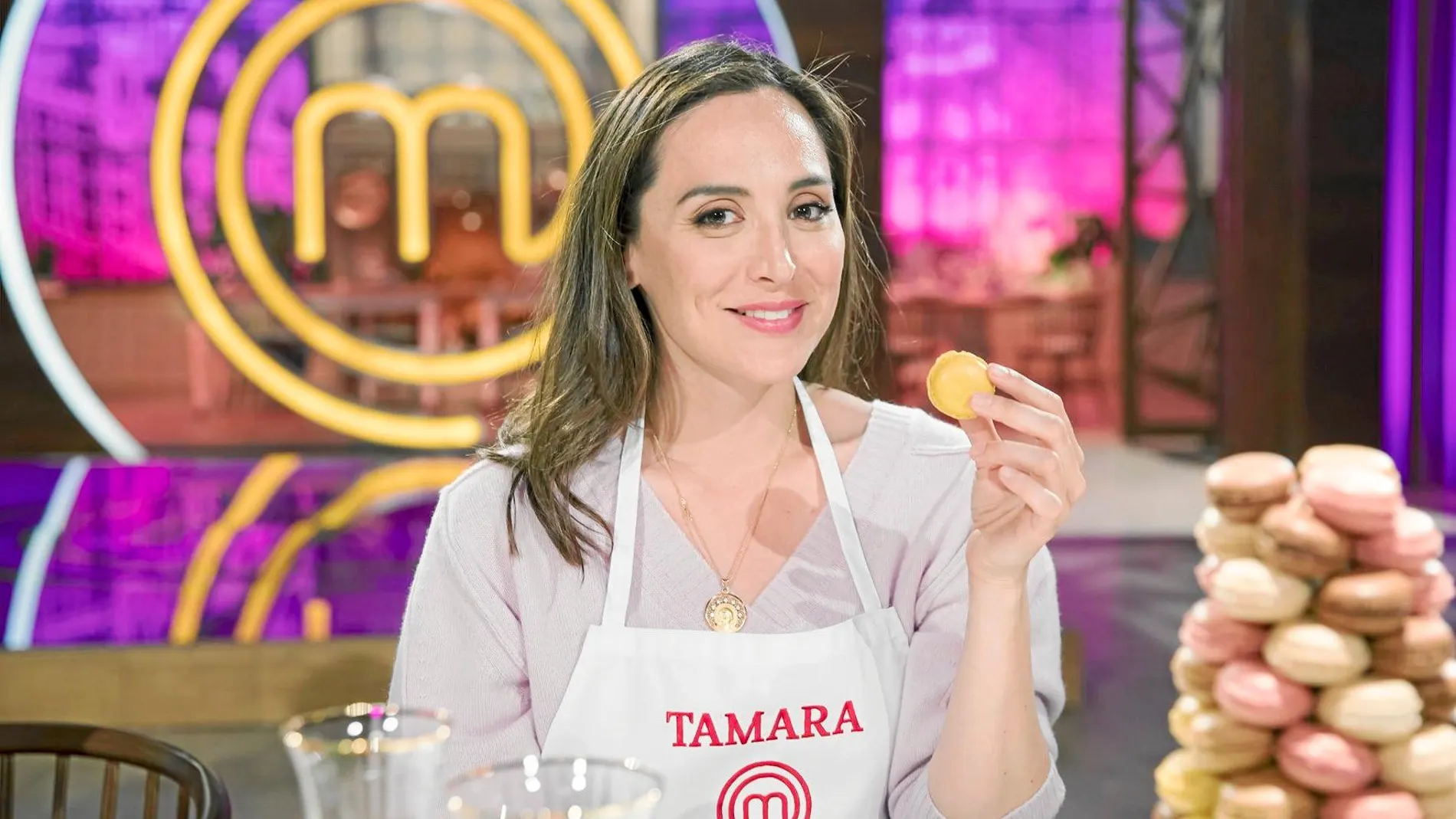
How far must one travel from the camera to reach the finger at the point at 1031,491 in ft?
3.85

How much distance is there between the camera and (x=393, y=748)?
2.13 feet

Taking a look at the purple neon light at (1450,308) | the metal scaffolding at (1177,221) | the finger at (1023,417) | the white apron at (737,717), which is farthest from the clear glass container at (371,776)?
the metal scaffolding at (1177,221)

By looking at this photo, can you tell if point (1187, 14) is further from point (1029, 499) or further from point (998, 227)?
point (1029, 499)

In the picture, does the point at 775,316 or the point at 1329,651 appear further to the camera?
the point at 1329,651

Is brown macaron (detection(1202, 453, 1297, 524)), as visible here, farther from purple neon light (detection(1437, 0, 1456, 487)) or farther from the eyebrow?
purple neon light (detection(1437, 0, 1456, 487))

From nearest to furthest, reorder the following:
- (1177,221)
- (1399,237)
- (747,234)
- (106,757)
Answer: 1. (106,757)
2. (747,234)
3. (1399,237)
4. (1177,221)

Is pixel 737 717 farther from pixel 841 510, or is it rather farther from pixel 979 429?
pixel 979 429

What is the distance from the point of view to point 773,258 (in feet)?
4.58

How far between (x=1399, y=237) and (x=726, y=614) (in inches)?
227

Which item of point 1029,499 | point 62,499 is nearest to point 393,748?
point 1029,499

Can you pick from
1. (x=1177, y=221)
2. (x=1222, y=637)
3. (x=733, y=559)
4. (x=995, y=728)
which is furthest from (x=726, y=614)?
(x=1177, y=221)

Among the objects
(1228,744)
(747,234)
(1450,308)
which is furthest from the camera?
(1450,308)

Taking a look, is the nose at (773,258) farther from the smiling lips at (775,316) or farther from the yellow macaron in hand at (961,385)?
the yellow macaron in hand at (961,385)

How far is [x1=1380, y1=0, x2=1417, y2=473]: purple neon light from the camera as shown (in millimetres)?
6211
